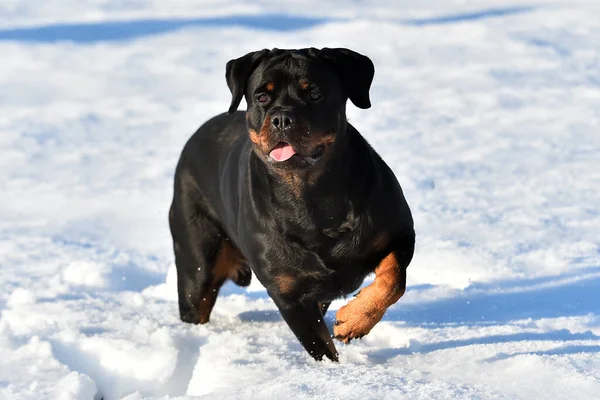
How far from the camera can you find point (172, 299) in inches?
233

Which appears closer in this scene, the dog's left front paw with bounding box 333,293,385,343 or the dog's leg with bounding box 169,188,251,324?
the dog's left front paw with bounding box 333,293,385,343

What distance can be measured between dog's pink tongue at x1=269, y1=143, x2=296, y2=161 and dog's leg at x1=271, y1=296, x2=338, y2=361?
0.69 metres

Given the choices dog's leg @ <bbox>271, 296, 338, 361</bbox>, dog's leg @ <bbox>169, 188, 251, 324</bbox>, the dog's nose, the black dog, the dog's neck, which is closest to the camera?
the dog's nose

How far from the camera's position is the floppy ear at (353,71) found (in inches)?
153

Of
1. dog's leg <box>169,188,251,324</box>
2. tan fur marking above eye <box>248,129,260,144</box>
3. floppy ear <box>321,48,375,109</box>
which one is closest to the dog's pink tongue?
tan fur marking above eye <box>248,129,260,144</box>

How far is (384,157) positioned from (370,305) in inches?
195

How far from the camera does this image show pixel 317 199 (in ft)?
12.7

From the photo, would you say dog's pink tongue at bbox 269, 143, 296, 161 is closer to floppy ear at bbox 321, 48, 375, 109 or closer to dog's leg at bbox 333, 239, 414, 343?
floppy ear at bbox 321, 48, 375, 109

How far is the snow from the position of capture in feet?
13.1

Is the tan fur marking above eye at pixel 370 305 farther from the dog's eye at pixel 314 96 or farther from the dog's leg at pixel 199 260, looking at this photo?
the dog's leg at pixel 199 260

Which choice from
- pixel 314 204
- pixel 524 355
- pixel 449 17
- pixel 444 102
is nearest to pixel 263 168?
pixel 314 204

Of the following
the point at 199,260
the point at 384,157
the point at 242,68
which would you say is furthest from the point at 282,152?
the point at 384,157

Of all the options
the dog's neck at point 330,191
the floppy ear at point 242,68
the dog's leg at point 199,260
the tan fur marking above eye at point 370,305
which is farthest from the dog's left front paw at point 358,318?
the dog's leg at point 199,260

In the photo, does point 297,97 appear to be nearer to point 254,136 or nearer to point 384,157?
point 254,136
